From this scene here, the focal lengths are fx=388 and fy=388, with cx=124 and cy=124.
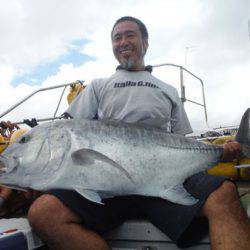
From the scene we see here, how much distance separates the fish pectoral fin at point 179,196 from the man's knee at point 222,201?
0.09 metres

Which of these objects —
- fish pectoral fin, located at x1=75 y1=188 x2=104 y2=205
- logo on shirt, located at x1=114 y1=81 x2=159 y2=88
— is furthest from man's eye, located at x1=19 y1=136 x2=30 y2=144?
logo on shirt, located at x1=114 y1=81 x2=159 y2=88

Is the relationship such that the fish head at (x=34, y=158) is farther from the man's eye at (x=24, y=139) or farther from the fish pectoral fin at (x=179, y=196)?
the fish pectoral fin at (x=179, y=196)

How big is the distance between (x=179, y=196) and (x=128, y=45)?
144 cm

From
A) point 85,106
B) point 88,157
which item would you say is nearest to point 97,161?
point 88,157

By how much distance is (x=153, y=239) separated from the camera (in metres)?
2.37

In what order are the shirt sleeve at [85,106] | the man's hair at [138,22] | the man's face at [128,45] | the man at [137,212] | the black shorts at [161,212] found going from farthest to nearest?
the man's hair at [138,22], the man's face at [128,45], the shirt sleeve at [85,106], the black shorts at [161,212], the man at [137,212]

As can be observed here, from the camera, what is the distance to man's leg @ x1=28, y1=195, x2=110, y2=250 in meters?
2.20

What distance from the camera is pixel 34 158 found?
219 cm

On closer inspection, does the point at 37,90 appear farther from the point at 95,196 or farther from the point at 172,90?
the point at 95,196

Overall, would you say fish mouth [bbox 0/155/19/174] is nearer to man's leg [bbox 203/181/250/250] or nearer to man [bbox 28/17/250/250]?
man [bbox 28/17/250/250]

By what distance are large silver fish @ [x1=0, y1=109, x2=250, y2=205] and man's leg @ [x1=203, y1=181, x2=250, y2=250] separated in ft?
0.45

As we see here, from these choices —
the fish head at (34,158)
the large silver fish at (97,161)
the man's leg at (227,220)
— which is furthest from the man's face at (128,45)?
the man's leg at (227,220)

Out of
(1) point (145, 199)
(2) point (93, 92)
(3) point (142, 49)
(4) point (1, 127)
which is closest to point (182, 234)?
(1) point (145, 199)

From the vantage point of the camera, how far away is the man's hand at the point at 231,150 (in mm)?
2594
